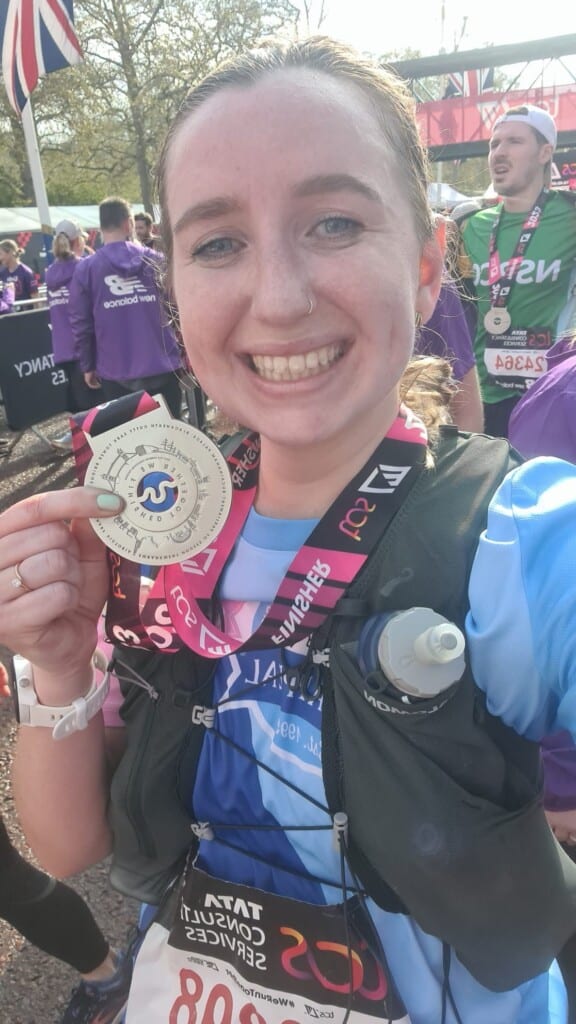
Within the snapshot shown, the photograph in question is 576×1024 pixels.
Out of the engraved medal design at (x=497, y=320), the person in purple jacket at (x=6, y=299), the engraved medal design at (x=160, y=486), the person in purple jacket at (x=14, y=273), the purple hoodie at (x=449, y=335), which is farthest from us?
the person in purple jacket at (x=14, y=273)

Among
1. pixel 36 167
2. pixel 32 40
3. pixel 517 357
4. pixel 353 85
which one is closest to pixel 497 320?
pixel 517 357

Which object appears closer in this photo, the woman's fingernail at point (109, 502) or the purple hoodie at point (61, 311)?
the woman's fingernail at point (109, 502)

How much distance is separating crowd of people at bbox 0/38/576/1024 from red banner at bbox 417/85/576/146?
15135 millimetres

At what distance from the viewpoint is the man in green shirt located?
3.88m

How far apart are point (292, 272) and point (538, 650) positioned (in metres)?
0.64

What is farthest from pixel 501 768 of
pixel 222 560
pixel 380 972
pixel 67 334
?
pixel 67 334

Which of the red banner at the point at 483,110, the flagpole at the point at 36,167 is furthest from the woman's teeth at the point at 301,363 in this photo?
the red banner at the point at 483,110

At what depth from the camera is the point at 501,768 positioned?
0.93 m

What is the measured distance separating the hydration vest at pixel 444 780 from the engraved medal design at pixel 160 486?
296mm

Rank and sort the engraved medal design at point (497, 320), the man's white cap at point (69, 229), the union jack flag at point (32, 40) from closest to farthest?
the engraved medal design at point (497, 320)
the union jack flag at point (32, 40)
the man's white cap at point (69, 229)

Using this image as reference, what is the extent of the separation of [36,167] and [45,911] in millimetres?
7396

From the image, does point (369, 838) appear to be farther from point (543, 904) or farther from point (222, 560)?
point (222, 560)

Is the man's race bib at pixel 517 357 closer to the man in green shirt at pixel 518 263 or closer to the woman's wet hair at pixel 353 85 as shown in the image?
the man in green shirt at pixel 518 263

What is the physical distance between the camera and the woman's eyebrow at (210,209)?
3.42ft
